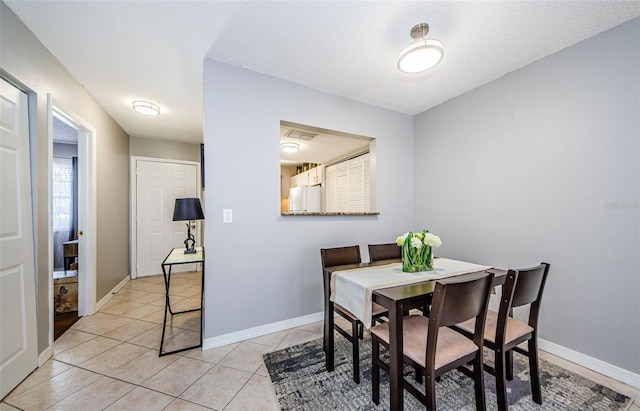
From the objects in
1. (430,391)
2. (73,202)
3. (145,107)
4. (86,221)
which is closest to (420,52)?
(430,391)

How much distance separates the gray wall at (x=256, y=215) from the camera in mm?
2109

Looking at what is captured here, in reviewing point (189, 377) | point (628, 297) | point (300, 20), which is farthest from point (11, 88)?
point (628, 297)

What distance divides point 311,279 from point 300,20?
2173 mm

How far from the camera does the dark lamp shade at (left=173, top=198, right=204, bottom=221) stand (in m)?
2.72

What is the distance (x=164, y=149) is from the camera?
4352 millimetres

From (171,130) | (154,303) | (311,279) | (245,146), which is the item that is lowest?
(154,303)

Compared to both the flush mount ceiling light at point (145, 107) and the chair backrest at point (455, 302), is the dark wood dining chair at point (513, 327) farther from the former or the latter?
the flush mount ceiling light at point (145, 107)

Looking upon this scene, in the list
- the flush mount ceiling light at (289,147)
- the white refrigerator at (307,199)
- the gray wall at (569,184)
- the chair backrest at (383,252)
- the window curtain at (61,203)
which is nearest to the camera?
the gray wall at (569,184)

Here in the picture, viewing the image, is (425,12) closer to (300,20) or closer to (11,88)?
(300,20)

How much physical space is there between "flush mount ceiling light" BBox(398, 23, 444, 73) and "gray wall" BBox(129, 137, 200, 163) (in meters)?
4.00

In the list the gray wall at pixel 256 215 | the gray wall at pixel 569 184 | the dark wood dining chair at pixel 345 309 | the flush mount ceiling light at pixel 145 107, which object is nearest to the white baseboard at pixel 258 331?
the gray wall at pixel 256 215

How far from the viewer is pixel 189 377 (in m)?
Result: 1.71

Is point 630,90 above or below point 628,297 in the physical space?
above

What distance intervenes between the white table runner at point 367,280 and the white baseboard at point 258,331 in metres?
0.91
